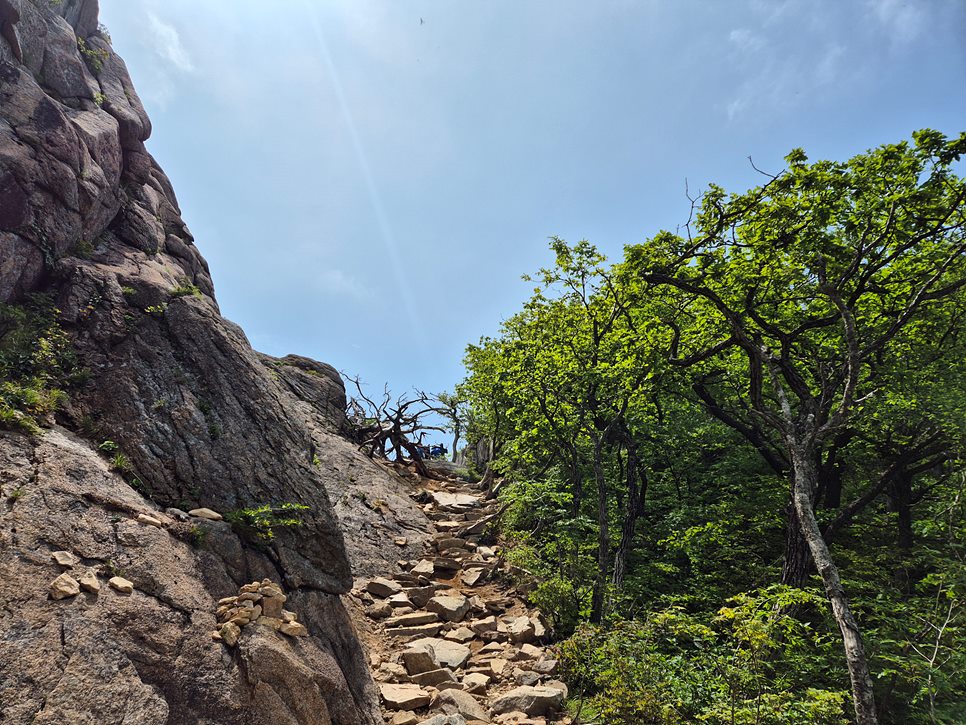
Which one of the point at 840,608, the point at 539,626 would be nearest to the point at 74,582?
the point at 539,626

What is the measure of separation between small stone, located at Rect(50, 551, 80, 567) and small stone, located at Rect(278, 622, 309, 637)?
272 cm

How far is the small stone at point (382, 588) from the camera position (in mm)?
12570

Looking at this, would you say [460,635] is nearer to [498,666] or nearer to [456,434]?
[498,666]

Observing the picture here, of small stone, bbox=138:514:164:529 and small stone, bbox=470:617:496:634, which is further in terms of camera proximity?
small stone, bbox=470:617:496:634

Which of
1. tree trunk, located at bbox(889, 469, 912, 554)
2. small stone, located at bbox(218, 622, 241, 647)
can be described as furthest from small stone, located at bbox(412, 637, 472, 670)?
tree trunk, located at bbox(889, 469, 912, 554)

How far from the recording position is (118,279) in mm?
9930

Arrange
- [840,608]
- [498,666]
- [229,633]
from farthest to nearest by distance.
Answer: [498,666], [840,608], [229,633]

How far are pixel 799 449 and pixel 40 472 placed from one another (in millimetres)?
11674

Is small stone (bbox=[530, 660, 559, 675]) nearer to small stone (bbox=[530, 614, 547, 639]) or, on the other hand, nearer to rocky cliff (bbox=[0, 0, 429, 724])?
small stone (bbox=[530, 614, 547, 639])

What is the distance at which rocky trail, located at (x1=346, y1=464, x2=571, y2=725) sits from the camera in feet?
26.3

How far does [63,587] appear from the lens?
5.16 metres

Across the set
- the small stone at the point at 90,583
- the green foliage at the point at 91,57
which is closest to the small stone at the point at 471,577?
the small stone at the point at 90,583

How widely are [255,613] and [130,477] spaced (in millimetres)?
2903

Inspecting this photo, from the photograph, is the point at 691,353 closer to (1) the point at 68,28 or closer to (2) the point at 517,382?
(2) the point at 517,382
